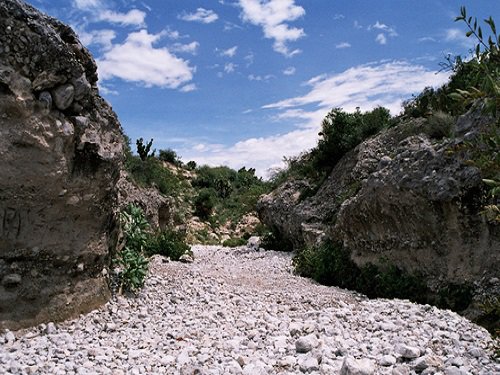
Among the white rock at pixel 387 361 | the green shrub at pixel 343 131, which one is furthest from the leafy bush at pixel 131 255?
the green shrub at pixel 343 131

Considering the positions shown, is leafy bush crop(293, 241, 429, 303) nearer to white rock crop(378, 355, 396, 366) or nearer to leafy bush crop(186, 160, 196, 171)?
white rock crop(378, 355, 396, 366)

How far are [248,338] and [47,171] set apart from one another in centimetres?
325

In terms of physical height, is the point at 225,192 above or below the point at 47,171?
above

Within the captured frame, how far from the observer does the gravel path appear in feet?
14.9

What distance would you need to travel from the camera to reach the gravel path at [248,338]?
4.54m

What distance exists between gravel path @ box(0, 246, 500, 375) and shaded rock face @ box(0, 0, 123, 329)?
Result: 0.45 metres

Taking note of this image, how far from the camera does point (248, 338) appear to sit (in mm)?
5469

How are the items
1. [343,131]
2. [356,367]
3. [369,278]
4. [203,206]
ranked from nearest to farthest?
[356,367] < [369,278] < [343,131] < [203,206]

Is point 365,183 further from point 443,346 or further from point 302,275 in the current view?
point 443,346

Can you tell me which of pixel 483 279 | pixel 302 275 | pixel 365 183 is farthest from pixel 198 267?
pixel 483 279

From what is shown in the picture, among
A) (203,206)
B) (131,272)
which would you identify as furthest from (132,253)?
(203,206)

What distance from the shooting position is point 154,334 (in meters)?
5.64

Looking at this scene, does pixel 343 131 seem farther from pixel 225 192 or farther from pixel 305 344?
pixel 225 192

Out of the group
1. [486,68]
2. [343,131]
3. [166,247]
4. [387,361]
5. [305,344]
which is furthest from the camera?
[343,131]
